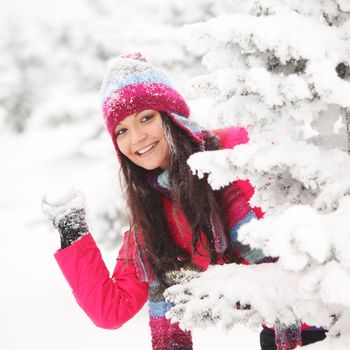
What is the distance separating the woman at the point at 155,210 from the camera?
88.7 inches

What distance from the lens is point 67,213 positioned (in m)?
2.04

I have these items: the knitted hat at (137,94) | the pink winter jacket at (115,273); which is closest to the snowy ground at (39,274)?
the pink winter jacket at (115,273)

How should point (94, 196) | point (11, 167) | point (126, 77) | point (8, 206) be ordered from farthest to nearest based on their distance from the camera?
1. point (11, 167)
2. point (8, 206)
3. point (94, 196)
4. point (126, 77)

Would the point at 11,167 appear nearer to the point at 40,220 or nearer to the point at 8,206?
the point at 8,206

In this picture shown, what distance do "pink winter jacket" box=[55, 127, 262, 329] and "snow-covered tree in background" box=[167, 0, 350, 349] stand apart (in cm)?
112

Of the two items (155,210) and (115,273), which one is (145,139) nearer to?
(155,210)

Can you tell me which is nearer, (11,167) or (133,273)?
(133,273)

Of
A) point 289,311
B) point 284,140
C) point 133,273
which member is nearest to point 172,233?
point 133,273

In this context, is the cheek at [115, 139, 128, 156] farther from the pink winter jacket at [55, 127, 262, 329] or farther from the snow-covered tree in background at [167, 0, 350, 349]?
the snow-covered tree in background at [167, 0, 350, 349]

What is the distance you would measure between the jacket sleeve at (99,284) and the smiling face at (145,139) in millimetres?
556

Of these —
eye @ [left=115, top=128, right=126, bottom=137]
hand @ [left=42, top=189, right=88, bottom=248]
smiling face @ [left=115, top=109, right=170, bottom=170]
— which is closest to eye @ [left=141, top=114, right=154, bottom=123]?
smiling face @ [left=115, top=109, right=170, bottom=170]

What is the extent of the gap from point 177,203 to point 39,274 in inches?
265

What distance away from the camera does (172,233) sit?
260 cm

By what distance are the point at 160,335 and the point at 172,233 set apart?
1.95ft
